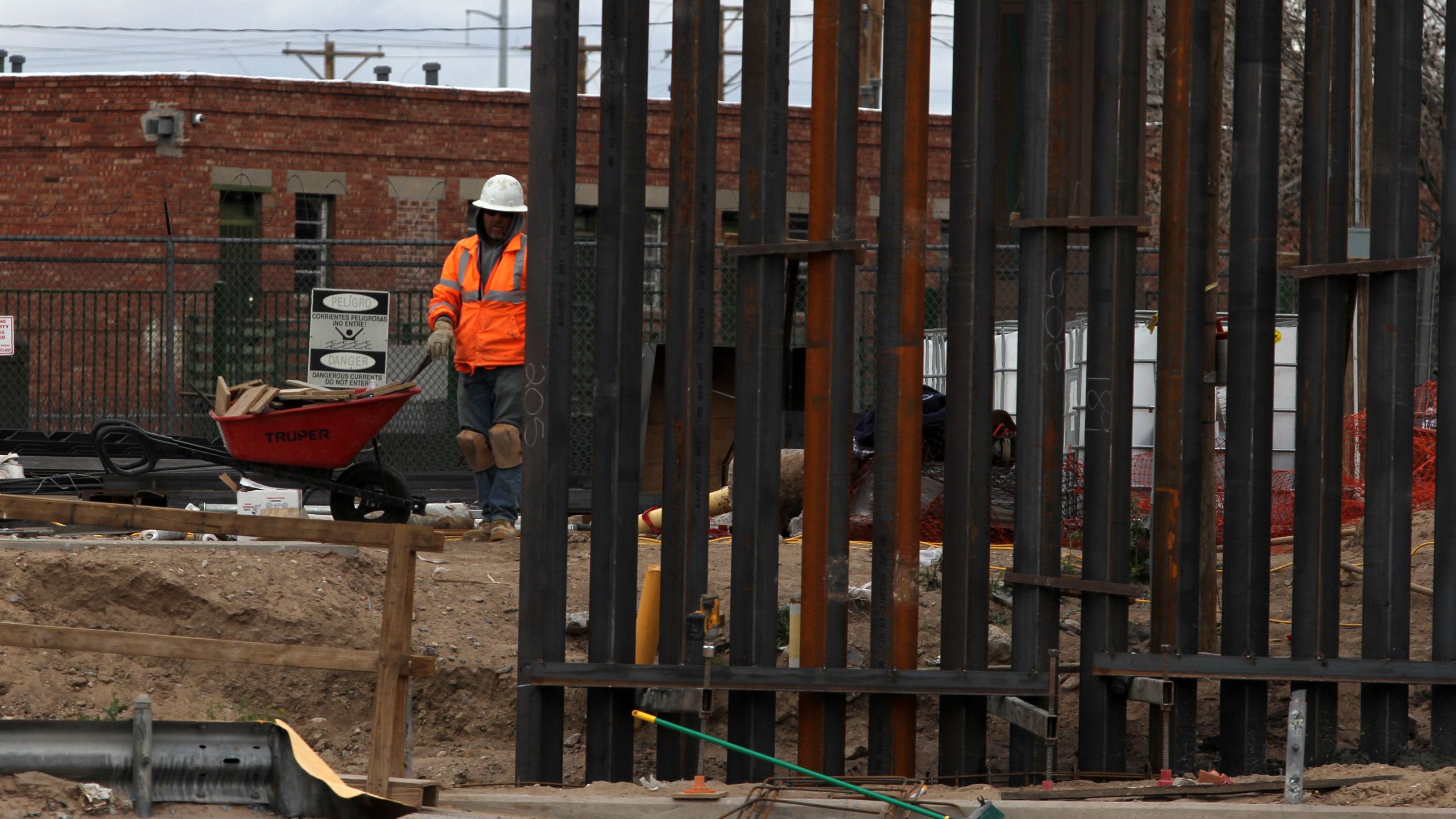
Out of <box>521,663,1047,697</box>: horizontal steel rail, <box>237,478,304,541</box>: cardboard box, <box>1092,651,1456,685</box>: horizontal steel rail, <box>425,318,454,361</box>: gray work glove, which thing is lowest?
<box>521,663,1047,697</box>: horizontal steel rail

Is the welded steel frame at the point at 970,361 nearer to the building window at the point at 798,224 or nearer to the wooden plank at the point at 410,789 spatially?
the wooden plank at the point at 410,789

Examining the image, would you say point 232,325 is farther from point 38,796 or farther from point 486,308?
point 38,796

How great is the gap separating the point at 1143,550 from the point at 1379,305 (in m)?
3.40

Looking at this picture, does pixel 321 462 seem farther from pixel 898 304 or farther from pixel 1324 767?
pixel 1324 767

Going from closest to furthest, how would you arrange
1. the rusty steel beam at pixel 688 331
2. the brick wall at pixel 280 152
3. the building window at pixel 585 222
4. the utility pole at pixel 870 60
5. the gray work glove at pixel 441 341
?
the rusty steel beam at pixel 688 331
the gray work glove at pixel 441 341
the brick wall at pixel 280 152
the utility pole at pixel 870 60
the building window at pixel 585 222

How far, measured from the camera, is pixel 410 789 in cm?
474

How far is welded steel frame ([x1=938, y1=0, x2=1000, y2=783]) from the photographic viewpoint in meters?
5.55

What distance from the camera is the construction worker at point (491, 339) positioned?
952 centimetres

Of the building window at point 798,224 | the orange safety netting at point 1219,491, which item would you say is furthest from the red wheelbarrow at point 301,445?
the building window at point 798,224

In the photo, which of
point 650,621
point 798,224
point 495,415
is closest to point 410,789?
point 650,621

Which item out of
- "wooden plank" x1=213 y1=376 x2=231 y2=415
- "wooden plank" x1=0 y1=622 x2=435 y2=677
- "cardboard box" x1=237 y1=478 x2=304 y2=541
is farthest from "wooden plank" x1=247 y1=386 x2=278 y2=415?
"wooden plank" x1=0 y1=622 x2=435 y2=677

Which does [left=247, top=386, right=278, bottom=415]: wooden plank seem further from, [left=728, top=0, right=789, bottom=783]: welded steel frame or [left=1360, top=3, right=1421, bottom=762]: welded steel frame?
[left=1360, top=3, right=1421, bottom=762]: welded steel frame

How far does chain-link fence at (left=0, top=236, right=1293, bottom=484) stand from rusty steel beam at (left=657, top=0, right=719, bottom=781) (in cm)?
635

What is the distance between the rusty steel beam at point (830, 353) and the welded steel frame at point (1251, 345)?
1.43 m
